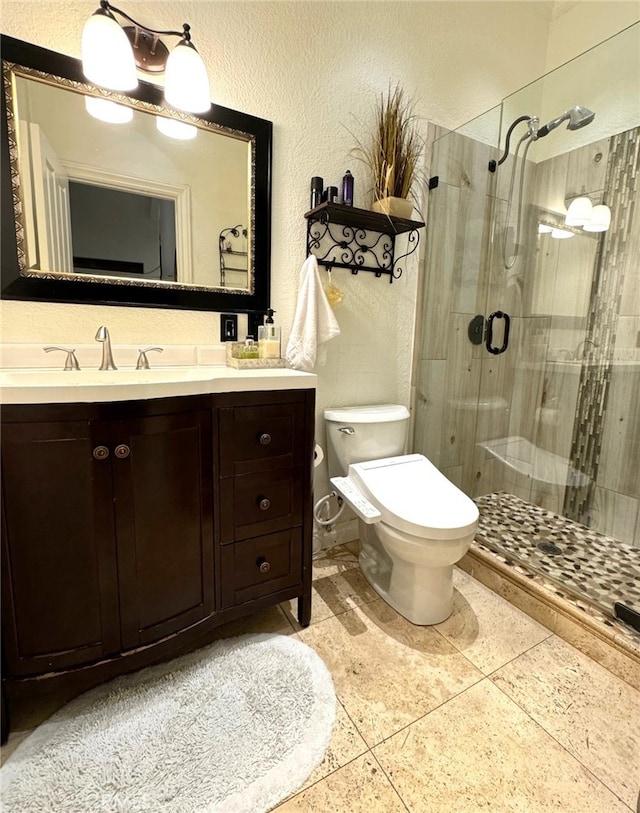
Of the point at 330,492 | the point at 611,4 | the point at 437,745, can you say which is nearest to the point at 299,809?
the point at 437,745

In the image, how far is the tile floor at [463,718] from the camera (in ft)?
2.98

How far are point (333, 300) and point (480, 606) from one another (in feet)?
4.72

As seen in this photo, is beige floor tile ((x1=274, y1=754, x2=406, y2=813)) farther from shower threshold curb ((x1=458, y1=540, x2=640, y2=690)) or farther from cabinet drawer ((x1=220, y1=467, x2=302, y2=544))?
shower threshold curb ((x1=458, y1=540, x2=640, y2=690))

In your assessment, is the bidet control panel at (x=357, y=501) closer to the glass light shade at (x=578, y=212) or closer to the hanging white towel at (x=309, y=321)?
the hanging white towel at (x=309, y=321)

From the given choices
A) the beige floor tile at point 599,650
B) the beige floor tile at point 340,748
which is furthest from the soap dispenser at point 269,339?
the beige floor tile at point 599,650

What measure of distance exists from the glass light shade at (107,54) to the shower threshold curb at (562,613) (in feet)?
7.24

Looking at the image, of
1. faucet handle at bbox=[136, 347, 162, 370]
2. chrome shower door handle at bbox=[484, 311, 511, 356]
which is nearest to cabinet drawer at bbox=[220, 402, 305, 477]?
faucet handle at bbox=[136, 347, 162, 370]

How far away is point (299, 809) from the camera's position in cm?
87

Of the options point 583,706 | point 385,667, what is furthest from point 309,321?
point 583,706

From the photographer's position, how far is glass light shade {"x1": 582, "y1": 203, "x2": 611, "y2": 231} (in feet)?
6.30

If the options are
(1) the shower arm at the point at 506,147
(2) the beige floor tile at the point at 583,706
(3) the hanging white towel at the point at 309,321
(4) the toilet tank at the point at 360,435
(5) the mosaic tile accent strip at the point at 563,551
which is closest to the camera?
(2) the beige floor tile at the point at 583,706

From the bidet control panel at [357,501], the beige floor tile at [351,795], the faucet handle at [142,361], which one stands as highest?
the faucet handle at [142,361]

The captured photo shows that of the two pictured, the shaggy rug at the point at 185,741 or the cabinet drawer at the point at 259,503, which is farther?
the cabinet drawer at the point at 259,503

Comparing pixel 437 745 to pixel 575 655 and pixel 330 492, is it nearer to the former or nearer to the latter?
pixel 575 655
